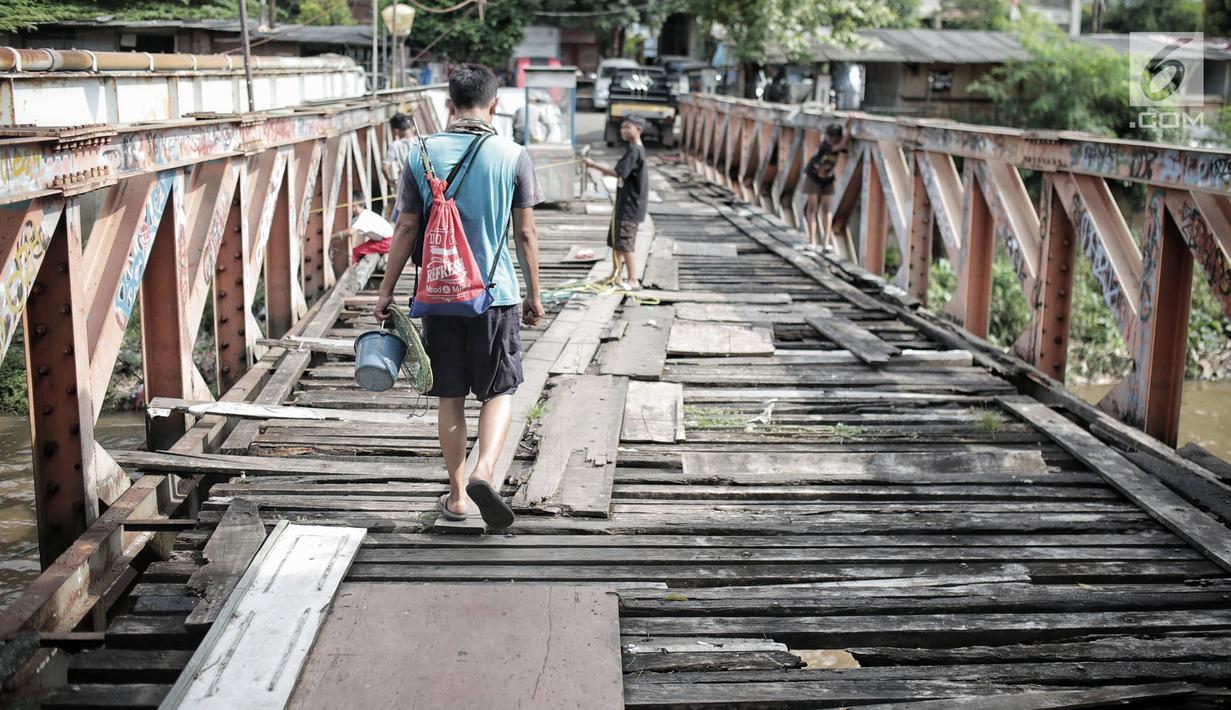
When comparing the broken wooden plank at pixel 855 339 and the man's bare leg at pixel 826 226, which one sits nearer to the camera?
the broken wooden plank at pixel 855 339

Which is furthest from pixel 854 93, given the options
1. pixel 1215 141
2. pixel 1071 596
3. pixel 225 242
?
pixel 1071 596

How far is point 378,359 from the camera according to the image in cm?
438

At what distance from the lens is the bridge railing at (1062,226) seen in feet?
18.6

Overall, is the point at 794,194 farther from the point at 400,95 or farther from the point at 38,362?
the point at 38,362

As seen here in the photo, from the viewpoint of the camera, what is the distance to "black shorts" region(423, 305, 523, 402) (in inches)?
175

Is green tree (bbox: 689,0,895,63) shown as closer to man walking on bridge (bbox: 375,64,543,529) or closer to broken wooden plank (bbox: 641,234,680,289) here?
broken wooden plank (bbox: 641,234,680,289)

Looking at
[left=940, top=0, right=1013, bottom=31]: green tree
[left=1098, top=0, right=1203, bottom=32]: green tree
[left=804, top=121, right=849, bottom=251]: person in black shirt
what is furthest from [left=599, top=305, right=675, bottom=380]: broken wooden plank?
[left=1098, top=0, right=1203, bottom=32]: green tree

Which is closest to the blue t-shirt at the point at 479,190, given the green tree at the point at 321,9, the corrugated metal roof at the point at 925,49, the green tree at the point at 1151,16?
the green tree at the point at 321,9

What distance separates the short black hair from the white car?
29.6 m

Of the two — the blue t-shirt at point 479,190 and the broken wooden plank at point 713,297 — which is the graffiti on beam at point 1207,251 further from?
the broken wooden plank at point 713,297

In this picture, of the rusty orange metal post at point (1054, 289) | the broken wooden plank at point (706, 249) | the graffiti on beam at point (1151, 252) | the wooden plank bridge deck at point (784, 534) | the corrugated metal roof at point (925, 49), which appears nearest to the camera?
the wooden plank bridge deck at point (784, 534)

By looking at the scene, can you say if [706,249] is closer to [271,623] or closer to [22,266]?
[22,266]

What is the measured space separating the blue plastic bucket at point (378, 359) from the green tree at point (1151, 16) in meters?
45.8

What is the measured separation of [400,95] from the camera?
49.2 feet
